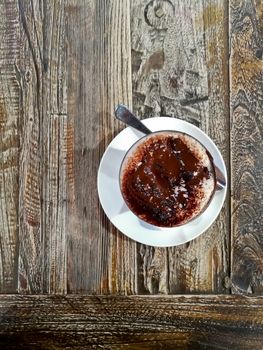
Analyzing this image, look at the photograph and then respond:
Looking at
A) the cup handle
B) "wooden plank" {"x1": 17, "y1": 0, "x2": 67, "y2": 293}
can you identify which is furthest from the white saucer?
"wooden plank" {"x1": 17, "y1": 0, "x2": 67, "y2": 293}

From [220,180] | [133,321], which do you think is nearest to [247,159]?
[220,180]

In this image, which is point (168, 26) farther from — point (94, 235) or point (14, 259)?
point (14, 259)

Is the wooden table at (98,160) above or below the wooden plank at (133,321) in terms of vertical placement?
above

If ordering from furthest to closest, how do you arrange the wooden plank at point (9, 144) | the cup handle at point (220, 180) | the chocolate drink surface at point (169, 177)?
the wooden plank at point (9, 144) → the cup handle at point (220, 180) → the chocolate drink surface at point (169, 177)

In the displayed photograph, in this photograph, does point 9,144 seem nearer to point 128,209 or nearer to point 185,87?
point 128,209

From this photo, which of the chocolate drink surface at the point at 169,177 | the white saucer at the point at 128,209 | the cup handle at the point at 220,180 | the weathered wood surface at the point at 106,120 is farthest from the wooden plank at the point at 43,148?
the cup handle at the point at 220,180

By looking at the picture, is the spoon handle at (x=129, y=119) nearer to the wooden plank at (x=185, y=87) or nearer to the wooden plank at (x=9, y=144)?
the wooden plank at (x=185, y=87)
